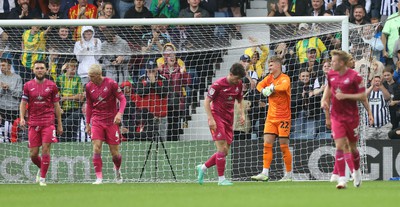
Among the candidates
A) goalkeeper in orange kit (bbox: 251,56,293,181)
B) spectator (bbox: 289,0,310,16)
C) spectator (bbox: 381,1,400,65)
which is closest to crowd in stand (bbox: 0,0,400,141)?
spectator (bbox: 381,1,400,65)

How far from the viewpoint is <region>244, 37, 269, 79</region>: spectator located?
2164 cm

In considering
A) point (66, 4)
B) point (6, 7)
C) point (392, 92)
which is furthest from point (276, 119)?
point (6, 7)

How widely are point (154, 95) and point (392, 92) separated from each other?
A: 16.5ft

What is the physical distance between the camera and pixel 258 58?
21.7m

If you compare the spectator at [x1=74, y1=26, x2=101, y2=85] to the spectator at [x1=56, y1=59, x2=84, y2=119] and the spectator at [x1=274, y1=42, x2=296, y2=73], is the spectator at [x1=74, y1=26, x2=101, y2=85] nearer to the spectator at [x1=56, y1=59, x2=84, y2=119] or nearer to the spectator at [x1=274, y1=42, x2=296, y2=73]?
the spectator at [x1=56, y1=59, x2=84, y2=119]

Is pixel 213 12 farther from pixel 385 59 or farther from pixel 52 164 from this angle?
pixel 52 164

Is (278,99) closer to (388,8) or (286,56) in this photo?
(286,56)

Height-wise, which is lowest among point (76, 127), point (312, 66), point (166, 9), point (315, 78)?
point (76, 127)

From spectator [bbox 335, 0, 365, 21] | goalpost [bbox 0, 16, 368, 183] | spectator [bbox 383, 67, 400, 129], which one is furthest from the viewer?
spectator [bbox 335, 0, 365, 21]

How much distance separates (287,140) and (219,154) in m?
2.37

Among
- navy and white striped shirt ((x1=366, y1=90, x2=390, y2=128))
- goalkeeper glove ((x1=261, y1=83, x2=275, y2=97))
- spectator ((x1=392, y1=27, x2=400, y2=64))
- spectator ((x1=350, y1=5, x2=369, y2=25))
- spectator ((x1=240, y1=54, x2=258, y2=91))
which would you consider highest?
spectator ((x1=350, y1=5, x2=369, y2=25))

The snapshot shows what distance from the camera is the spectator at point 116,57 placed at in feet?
72.3

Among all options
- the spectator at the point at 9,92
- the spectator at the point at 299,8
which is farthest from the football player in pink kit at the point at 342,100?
the spectator at the point at 299,8

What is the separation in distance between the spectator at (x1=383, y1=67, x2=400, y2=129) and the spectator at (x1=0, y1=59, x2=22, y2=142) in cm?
773
